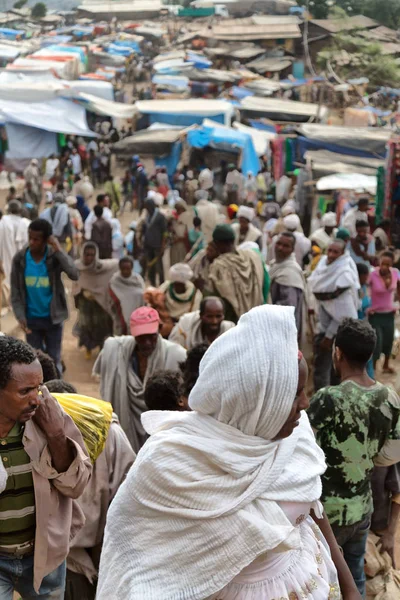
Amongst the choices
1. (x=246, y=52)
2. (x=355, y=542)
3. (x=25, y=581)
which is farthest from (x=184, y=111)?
(x=246, y=52)

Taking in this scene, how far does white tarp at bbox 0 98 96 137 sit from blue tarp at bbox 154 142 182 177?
70.2 inches

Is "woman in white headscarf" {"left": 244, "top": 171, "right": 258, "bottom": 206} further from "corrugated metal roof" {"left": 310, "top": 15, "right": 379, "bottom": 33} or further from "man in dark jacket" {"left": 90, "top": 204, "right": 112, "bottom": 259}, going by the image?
"corrugated metal roof" {"left": 310, "top": 15, "right": 379, "bottom": 33}

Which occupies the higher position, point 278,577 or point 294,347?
point 294,347

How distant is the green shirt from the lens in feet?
10.6

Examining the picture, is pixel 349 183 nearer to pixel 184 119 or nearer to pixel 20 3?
pixel 184 119

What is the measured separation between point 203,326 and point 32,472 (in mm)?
2446

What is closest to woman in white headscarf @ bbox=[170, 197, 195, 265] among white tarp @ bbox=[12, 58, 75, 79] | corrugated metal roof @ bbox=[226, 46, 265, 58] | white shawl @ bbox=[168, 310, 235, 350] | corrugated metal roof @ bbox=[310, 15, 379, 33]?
white shawl @ bbox=[168, 310, 235, 350]

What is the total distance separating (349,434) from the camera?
10.7 feet

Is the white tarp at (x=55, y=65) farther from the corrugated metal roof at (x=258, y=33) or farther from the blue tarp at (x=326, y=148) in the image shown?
the corrugated metal roof at (x=258, y=33)

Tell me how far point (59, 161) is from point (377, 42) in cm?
2392

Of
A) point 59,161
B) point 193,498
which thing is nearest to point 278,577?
point 193,498

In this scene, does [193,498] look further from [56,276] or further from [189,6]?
[189,6]

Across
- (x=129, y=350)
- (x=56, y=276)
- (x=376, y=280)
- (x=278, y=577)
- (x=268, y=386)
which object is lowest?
(x=376, y=280)

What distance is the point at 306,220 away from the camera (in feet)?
49.8
